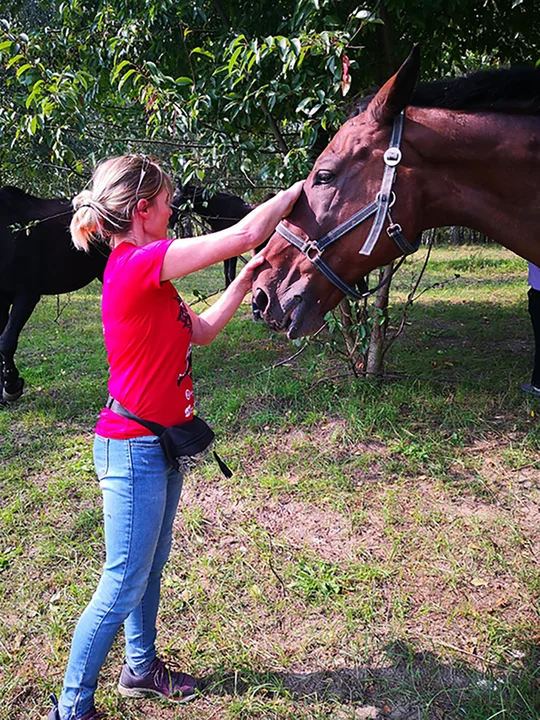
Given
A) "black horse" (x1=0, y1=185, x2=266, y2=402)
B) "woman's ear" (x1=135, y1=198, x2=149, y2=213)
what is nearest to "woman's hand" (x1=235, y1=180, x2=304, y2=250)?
"woman's ear" (x1=135, y1=198, x2=149, y2=213)

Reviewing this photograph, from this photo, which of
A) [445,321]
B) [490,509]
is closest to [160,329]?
[490,509]

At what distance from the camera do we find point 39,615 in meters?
2.61

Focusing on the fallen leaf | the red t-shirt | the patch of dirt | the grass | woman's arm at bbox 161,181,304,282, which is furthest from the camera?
the patch of dirt

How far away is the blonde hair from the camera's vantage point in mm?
1752

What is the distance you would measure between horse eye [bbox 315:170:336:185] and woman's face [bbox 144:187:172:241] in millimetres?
595

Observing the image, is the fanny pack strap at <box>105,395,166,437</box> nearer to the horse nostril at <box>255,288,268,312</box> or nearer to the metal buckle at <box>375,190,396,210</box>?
the horse nostril at <box>255,288,268,312</box>

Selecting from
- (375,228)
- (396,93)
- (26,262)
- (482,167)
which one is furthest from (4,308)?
(482,167)

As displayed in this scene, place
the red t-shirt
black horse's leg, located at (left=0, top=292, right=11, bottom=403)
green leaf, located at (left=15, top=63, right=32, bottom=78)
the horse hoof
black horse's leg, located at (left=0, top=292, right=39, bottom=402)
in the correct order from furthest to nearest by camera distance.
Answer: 1. black horse's leg, located at (left=0, top=292, right=11, bottom=403)
2. the horse hoof
3. black horse's leg, located at (left=0, top=292, right=39, bottom=402)
4. green leaf, located at (left=15, top=63, right=32, bottom=78)
5. the red t-shirt

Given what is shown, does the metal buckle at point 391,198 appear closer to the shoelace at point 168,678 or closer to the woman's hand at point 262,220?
the woman's hand at point 262,220

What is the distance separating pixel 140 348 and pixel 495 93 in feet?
5.43

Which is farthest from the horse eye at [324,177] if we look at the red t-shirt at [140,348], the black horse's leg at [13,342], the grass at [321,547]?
the black horse's leg at [13,342]

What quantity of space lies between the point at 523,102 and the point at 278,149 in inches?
99.8

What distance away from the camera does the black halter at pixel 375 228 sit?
1.98 meters

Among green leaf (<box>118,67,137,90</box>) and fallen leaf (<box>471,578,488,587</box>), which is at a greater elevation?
green leaf (<box>118,67,137,90</box>)
